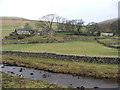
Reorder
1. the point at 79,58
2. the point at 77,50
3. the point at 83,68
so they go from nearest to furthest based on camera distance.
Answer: the point at 83,68
the point at 79,58
the point at 77,50

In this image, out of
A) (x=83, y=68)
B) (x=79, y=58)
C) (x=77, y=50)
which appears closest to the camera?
(x=83, y=68)

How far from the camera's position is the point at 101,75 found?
27.4m

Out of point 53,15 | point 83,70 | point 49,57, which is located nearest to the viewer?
point 83,70

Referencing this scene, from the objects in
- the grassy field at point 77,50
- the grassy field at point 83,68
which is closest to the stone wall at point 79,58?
the grassy field at point 83,68

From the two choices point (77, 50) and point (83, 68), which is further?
point (77, 50)

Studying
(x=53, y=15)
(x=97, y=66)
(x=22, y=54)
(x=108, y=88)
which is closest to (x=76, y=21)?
(x=53, y=15)

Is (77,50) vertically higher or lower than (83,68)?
higher

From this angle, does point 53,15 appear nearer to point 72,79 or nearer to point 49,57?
point 49,57

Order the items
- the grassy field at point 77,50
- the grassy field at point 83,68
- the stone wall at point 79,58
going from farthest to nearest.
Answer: the grassy field at point 77,50 < the stone wall at point 79,58 < the grassy field at point 83,68

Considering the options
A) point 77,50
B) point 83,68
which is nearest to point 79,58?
point 83,68

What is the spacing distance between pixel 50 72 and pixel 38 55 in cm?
1292

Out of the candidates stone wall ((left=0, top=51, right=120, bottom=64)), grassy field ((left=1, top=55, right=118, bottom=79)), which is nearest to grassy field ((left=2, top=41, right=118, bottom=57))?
stone wall ((left=0, top=51, right=120, bottom=64))

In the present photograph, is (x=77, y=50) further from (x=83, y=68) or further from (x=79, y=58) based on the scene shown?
(x=83, y=68)

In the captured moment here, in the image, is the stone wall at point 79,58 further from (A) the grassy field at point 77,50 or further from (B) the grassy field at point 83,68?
(A) the grassy field at point 77,50
